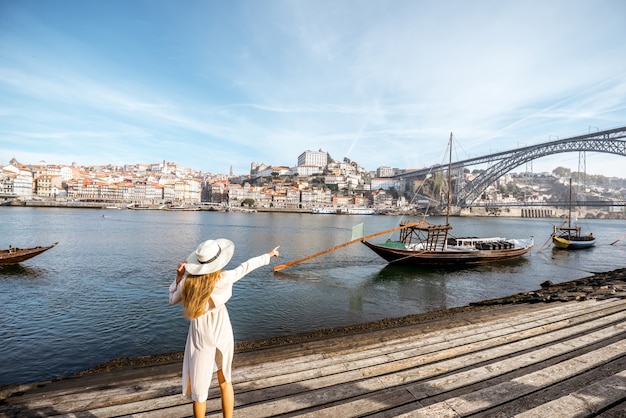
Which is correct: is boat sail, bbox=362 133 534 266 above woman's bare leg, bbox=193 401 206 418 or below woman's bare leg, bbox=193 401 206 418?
below

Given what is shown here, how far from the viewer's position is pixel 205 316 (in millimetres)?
2410

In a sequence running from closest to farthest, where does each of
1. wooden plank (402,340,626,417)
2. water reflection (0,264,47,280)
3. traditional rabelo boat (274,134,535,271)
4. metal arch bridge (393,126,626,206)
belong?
wooden plank (402,340,626,417)
water reflection (0,264,47,280)
traditional rabelo boat (274,134,535,271)
metal arch bridge (393,126,626,206)

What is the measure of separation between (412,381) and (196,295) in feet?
7.56

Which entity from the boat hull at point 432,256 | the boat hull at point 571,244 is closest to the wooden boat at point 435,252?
the boat hull at point 432,256

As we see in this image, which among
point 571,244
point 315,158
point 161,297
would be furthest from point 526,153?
point 315,158

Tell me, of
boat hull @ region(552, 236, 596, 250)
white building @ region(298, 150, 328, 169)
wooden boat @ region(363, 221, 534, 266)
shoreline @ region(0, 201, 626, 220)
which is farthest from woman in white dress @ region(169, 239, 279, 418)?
white building @ region(298, 150, 328, 169)

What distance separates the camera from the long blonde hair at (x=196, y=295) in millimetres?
2318

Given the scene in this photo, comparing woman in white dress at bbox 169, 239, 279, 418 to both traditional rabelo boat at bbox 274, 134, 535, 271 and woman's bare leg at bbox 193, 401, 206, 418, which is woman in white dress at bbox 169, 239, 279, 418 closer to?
woman's bare leg at bbox 193, 401, 206, 418

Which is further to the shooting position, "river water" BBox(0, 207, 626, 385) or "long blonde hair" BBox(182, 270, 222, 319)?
"river water" BBox(0, 207, 626, 385)

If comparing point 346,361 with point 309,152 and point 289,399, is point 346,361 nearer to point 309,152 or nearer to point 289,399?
point 289,399

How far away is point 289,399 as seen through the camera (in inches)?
119

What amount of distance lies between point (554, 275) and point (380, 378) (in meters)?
19.7

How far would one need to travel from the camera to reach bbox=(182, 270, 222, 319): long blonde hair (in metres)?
2.32

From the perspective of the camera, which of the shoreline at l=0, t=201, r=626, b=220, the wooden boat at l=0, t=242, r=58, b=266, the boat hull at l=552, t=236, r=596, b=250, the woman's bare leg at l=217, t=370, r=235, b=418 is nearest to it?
the woman's bare leg at l=217, t=370, r=235, b=418
